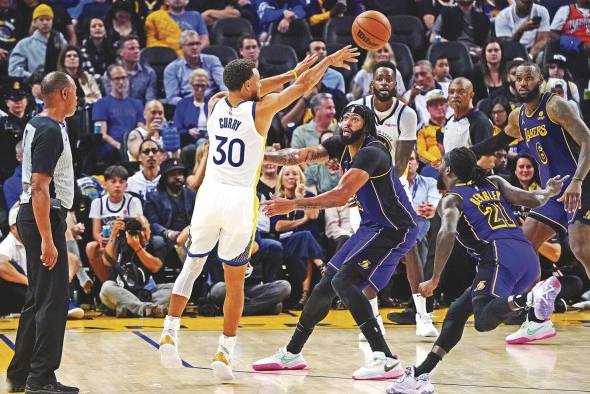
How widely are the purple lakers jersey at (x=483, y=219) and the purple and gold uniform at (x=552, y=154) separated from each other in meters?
1.43

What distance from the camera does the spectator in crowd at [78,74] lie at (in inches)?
519

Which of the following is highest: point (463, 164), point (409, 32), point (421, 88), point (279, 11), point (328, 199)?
point (279, 11)

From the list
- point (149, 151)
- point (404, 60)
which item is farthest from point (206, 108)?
point (404, 60)

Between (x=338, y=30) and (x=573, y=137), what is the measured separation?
7.17 m

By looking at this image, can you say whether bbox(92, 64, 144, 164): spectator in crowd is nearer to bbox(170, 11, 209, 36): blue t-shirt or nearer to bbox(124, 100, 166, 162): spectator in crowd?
bbox(124, 100, 166, 162): spectator in crowd

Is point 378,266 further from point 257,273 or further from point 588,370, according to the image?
point 257,273

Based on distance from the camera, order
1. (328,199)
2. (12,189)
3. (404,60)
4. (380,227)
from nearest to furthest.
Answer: (328,199), (380,227), (12,189), (404,60)

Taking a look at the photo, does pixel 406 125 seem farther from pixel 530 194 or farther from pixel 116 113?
pixel 116 113

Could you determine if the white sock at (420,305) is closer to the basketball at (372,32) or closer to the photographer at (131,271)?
the basketball at (372,32)

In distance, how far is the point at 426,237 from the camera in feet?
39.4

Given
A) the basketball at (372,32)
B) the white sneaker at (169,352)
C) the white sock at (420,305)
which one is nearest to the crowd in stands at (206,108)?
the basketball at (372,32)

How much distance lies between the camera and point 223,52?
14.9 meters

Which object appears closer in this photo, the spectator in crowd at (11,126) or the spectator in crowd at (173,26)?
the spectator in crowd at (11,126)

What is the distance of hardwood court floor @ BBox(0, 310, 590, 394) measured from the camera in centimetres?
722
